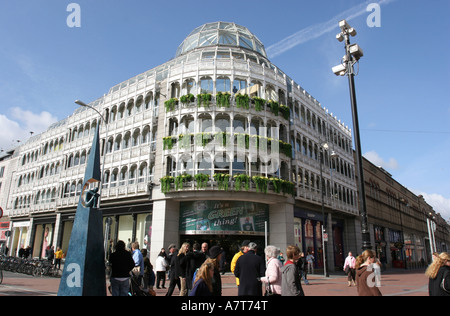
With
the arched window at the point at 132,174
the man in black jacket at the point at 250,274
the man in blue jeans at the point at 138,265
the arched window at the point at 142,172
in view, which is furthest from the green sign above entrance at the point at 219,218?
the man in black jacket at the point at 250,274

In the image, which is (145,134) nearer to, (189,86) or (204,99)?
(189,86)

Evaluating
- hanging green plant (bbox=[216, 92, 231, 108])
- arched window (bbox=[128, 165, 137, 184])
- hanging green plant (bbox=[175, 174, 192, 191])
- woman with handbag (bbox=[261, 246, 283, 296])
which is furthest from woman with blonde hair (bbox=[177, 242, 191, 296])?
arched window (bbox=[128, 165, 137, 184])

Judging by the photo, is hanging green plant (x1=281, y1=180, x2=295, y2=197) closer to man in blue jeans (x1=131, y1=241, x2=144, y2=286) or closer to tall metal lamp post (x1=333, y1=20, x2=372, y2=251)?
tall metal lamp post (x1=333, y1=20, x2=372, y2=251)

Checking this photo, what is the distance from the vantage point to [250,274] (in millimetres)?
6590

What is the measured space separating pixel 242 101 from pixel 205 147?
4.81 m

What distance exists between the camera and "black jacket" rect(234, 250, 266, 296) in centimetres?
654

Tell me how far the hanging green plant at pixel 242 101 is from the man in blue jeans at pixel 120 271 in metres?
19.3

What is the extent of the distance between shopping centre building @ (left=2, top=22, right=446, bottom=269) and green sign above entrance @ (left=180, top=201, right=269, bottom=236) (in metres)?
0.08

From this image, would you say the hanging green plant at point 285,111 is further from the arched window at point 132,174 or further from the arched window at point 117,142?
the arched window at point 117,142

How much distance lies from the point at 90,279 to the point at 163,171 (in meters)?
18.2

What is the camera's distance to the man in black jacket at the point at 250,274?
21.5 feet

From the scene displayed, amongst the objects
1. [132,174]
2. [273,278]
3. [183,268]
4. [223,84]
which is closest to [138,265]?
[183,268]
